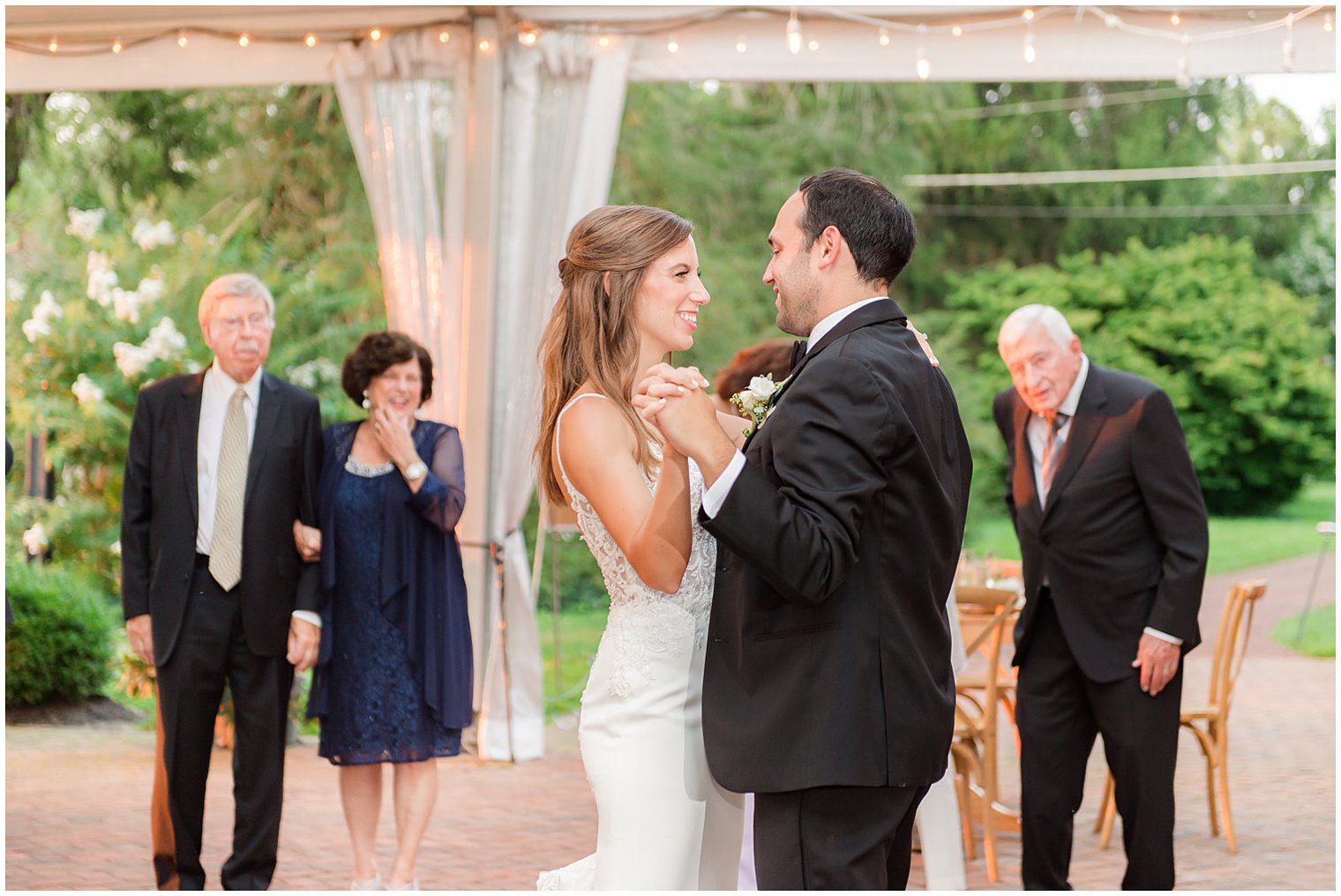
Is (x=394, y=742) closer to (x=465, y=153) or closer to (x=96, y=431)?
(x=465, y=153)

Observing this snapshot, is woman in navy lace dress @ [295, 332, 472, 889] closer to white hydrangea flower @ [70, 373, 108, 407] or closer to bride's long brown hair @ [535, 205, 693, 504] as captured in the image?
bride's long brown hair @ [535, 205, 693, 504]

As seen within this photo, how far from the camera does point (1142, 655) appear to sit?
14.5 feet

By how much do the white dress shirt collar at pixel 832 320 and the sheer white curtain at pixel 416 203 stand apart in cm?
442

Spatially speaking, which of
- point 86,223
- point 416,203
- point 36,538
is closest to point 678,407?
point 416,203

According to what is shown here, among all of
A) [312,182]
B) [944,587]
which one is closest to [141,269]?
[312,182]

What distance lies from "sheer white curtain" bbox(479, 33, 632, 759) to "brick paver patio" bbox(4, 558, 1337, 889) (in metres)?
0.51

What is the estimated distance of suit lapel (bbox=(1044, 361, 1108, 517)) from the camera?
4582mm

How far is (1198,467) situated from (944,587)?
17187 mm

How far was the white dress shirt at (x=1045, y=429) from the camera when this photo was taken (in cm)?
466

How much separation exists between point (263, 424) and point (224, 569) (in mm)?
479

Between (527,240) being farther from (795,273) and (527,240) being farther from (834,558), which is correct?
(834,558)

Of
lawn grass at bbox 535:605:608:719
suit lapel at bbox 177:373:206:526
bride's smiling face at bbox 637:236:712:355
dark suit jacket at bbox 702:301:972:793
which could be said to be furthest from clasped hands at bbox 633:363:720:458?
lawn grass at bbox 535:605:608:719

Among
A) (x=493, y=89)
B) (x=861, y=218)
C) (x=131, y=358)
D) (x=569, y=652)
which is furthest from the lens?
(x=569, y=652)

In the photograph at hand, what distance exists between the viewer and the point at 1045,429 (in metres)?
4.85
